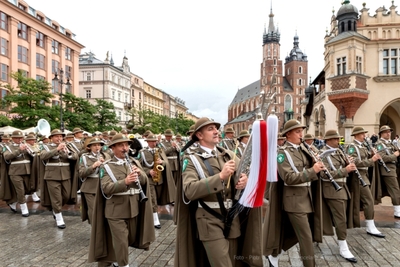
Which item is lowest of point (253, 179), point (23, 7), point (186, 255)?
point (186, 255)

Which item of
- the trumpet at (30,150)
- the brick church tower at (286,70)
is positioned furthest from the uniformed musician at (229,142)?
the brick church tower at (286,70)

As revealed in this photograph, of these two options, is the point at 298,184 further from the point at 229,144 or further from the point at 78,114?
the point at 78,114

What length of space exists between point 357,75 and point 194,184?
2680 cm

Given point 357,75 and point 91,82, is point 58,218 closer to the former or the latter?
point 357,75

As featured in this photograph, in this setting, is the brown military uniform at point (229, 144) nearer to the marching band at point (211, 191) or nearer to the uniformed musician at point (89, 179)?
the marching band at point (211, 191)

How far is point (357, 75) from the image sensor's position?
2634 centimetres

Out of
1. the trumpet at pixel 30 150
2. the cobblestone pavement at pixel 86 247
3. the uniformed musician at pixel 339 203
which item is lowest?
the cobblestone pavement at pixel 86 247

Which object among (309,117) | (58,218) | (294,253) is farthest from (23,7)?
(294,253)

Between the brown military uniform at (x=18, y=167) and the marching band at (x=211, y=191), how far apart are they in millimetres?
29

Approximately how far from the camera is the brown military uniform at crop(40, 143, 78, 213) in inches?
314

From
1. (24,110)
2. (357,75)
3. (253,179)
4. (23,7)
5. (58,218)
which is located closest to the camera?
(253,179)

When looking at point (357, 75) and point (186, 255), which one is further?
point (357, 75)

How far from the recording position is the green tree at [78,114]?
29.2 m

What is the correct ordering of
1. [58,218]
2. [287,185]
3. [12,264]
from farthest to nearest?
1. [58,218]
2. [12,264]
3. [287,185]
